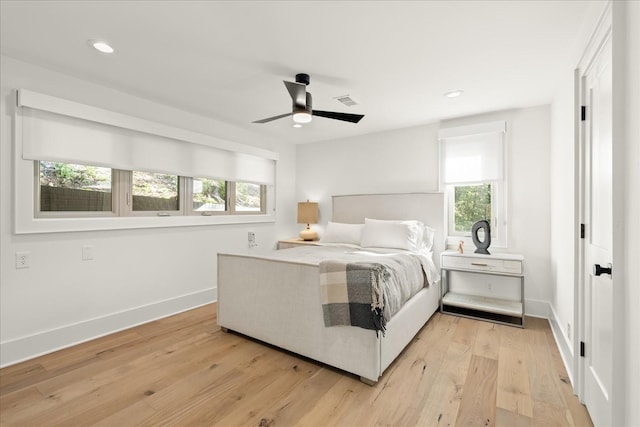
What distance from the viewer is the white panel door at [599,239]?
1466mm

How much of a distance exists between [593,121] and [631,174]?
0.73 meters

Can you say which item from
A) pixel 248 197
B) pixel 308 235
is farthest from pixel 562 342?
pixel 248 197

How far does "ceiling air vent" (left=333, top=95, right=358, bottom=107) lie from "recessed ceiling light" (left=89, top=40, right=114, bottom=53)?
200cm

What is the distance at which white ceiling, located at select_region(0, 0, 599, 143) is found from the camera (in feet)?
5.90

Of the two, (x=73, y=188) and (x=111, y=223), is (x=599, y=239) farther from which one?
(x=73, y=188)

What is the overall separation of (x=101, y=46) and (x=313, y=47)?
5.20 ft

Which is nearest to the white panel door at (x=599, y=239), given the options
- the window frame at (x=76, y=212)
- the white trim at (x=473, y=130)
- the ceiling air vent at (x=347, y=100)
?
the white trim at (x=473, y=130)

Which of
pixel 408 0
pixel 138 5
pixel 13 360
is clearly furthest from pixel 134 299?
pixel 408 0

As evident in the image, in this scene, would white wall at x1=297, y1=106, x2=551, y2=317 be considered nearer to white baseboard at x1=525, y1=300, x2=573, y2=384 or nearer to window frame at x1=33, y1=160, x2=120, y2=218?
white baseboard at x1=525, y1=300, x2=573, y2=384

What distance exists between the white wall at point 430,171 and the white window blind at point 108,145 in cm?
150

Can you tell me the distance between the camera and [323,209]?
5035mm

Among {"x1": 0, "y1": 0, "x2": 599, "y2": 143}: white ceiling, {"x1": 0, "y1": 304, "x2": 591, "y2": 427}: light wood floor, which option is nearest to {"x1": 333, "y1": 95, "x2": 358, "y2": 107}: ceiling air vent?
{"x1": 0, "y1": 0, "x2": 599, "y2": 143}: white ceiling

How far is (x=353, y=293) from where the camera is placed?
2072 millimetres

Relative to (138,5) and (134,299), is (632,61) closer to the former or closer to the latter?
(138,5)
